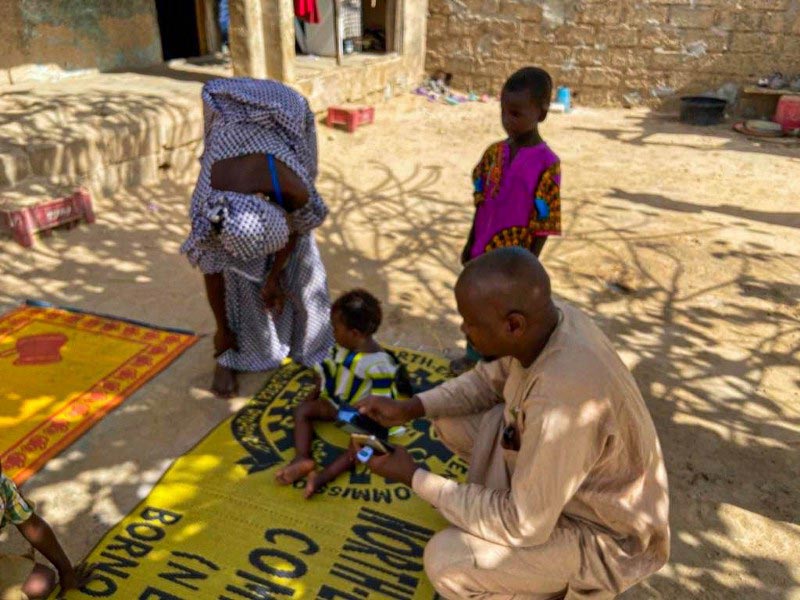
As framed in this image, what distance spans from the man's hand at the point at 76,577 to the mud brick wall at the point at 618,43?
9.45 meters

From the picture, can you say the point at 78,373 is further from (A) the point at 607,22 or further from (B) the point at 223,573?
(A) the point at 607,22

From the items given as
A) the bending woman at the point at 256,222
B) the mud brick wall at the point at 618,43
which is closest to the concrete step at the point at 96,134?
the bending woman at the point at 256,222

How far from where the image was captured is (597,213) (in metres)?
6.01

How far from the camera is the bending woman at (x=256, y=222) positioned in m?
2.81

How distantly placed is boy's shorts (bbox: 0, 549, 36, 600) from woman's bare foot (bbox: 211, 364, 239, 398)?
130 centimetres

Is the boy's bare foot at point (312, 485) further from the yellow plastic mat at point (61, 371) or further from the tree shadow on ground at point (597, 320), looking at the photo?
the yellow plastic mat at point (61, 371)

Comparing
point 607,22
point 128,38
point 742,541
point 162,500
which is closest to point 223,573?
point 162,500

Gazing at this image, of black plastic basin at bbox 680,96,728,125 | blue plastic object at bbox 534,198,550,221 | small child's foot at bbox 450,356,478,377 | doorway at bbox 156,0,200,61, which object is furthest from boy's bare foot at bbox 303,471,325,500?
doorway at bbox 156,0,200,61

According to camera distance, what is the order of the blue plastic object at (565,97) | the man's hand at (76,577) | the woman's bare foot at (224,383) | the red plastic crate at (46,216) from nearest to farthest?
the man's hand at (76,577)
the woman's bare foot at (224,383)
the red plastic crate at (46,216)
the blue plastic object at (565,97)

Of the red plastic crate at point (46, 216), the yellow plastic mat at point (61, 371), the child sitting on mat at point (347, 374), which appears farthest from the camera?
the red plastic crate at point (46, 216)

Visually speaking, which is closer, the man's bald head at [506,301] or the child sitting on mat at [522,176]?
the man's bald head at [506,301]

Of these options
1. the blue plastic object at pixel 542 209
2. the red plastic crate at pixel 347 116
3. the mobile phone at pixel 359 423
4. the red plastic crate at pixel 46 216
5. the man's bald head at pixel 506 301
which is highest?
the man's bald head at pixel 506 301

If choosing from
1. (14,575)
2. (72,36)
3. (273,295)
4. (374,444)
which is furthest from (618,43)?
(14,575)

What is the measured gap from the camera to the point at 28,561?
214 centimetres
